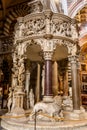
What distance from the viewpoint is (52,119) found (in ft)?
19.0

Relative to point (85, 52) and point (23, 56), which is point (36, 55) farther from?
point (85, 52)

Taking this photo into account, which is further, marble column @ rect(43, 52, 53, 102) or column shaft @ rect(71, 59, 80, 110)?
column shaft @ rect(71, 59, 80, 110)

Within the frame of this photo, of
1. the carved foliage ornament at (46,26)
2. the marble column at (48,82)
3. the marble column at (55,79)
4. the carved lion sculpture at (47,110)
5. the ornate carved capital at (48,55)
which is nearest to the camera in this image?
the carved lion sculpture at (47,110)

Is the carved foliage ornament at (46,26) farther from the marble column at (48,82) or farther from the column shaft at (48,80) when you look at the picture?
the column shaft at (48,80)

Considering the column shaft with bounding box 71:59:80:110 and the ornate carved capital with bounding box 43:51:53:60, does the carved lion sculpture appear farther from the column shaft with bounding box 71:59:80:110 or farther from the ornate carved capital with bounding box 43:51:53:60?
the ornate carved capital with bounding box 43:51:53:60

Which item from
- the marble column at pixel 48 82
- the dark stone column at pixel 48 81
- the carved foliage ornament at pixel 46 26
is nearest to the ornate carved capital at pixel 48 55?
the marble column at pixel 48 82

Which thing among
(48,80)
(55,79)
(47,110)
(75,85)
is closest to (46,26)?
(48,80)

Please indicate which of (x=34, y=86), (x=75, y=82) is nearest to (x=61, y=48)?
(x=75, y=82)

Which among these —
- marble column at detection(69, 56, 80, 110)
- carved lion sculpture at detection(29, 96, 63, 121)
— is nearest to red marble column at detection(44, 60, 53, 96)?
carved lion sculpture at detection(29, 96, 63, 121)

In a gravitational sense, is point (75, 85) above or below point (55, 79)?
below

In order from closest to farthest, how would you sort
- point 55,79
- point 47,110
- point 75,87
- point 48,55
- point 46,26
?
point 47,110 < point 48,55 < point 46,26 < point 75,87 < point 55,79

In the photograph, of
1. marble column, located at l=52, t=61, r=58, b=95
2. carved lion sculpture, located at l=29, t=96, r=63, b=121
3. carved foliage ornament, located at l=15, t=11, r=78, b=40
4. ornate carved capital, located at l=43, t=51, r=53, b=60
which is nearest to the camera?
carved lion sculpture, located at l=29, t=96, r=63, b=121

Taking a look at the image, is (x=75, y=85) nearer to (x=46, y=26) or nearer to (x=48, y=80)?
(x=48, y=80)

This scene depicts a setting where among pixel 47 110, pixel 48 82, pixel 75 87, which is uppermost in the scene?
pixel 48 82
